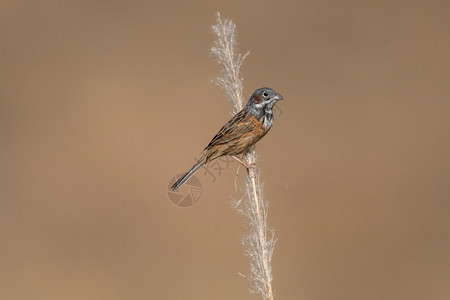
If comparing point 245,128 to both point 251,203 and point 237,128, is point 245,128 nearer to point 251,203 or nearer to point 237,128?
point 237,128

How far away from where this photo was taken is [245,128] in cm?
413

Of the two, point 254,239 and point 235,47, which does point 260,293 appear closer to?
point 254,239

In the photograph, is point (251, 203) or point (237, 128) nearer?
point (251, 203)

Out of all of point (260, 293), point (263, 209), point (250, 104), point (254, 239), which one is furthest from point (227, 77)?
point (260, 293)

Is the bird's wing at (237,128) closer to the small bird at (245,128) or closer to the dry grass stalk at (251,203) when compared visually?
the small bird at (245,128)

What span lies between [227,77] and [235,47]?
0.72ft

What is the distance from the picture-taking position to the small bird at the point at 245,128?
13.3ft

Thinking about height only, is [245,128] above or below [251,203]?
above

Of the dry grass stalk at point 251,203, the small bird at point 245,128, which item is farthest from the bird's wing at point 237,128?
the dry grass stalk at point 251,203

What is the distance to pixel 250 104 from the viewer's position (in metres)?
4.09

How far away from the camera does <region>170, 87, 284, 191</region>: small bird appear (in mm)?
4066

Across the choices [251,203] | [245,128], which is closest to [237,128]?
[245,128]

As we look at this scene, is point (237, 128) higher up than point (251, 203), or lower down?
higher up

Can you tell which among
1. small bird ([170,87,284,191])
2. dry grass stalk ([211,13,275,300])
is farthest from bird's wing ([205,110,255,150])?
dry grass stalk ([211,13,275,300])
